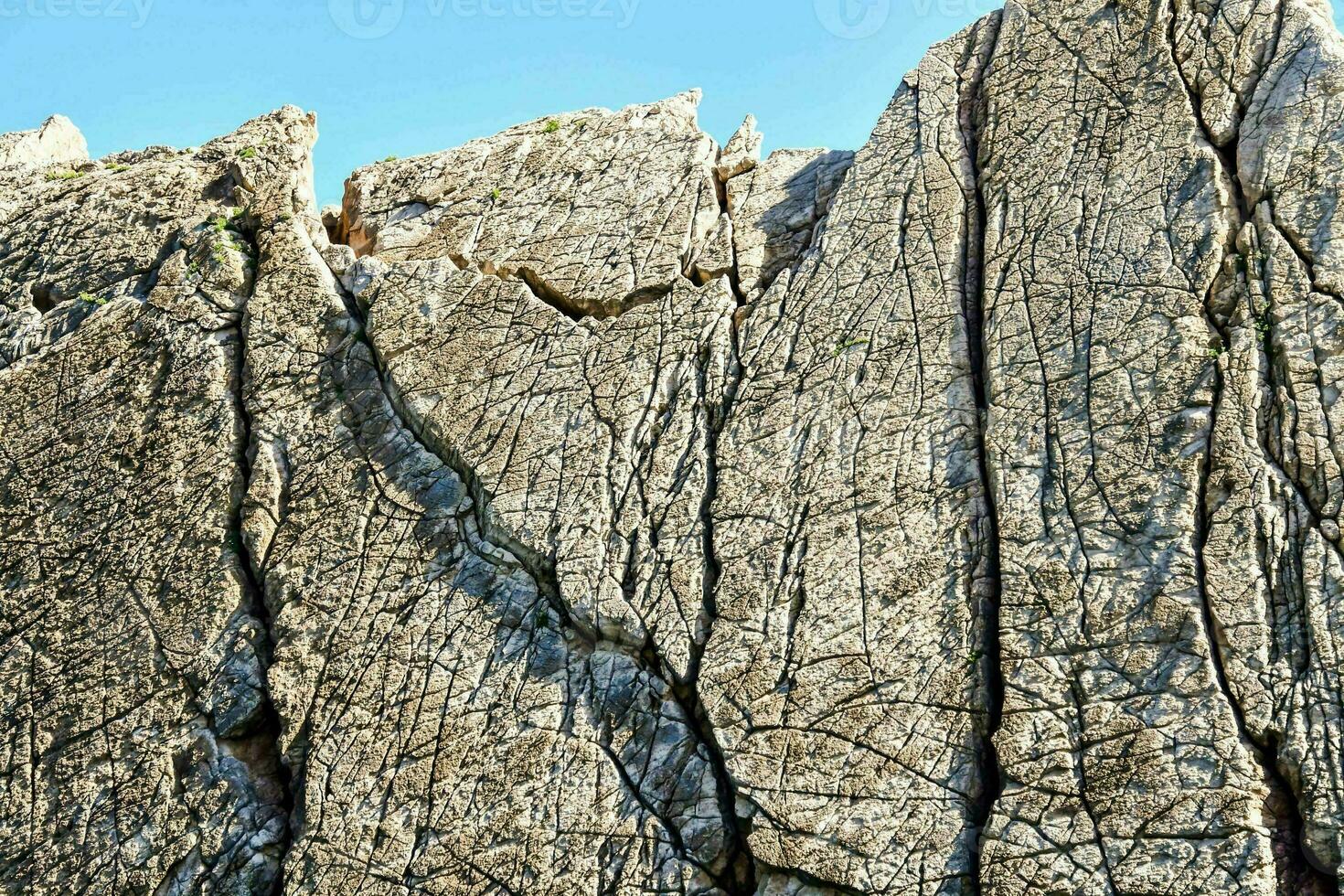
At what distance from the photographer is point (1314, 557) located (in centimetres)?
1102

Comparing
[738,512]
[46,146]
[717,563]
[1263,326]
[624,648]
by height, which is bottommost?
[624,648]

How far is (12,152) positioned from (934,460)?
1797cm

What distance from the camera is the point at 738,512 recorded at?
45.3 feet

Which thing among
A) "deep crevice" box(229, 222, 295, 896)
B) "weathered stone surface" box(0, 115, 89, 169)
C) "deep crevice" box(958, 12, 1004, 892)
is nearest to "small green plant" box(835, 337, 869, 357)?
"deep crevice" box(958, 12, 1004, 892)

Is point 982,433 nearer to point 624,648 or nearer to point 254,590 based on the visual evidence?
point 624,648

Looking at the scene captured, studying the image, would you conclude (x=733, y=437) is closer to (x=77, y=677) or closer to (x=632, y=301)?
(x=632, y=301)

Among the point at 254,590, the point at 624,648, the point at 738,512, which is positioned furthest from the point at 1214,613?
the point at 254,590

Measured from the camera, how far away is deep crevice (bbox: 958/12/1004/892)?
1154cm

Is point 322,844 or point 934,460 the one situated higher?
point 934,460

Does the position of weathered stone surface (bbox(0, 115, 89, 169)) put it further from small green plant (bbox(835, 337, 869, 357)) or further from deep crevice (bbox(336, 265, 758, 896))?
small green plant (bbox(835, 337, 869, 357))

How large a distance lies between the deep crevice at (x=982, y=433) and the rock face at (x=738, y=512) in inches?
2.3

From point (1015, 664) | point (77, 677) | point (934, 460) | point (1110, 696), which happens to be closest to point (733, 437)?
point (934, 460)

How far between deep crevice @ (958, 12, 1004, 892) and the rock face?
0.19ft

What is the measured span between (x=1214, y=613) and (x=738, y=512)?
5306 millimetres
